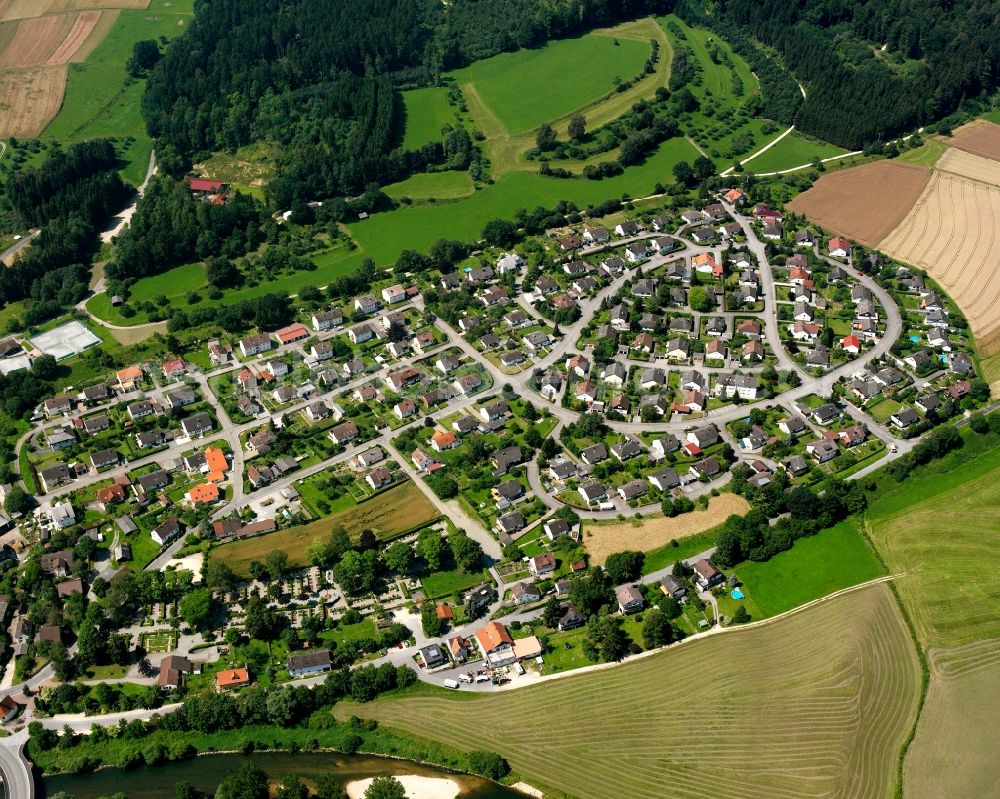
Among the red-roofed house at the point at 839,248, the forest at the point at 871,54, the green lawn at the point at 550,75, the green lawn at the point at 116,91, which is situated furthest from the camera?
the green lawn at the point at 550,75

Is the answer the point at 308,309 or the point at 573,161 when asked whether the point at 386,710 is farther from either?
the point at 573,161

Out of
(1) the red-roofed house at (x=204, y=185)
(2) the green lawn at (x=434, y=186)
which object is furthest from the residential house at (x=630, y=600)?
(1) the red-roofed house at (x=204, y=185)

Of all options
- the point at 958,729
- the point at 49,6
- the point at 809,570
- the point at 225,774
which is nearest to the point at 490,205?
the point at 809,570

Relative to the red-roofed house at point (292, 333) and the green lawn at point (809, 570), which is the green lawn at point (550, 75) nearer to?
the red-roofed house at point (292, 333)

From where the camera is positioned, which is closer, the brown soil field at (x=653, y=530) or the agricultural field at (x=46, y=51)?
the brown soil field at (x=653, y=530)

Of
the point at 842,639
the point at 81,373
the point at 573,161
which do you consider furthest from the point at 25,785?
the point at 573,161
